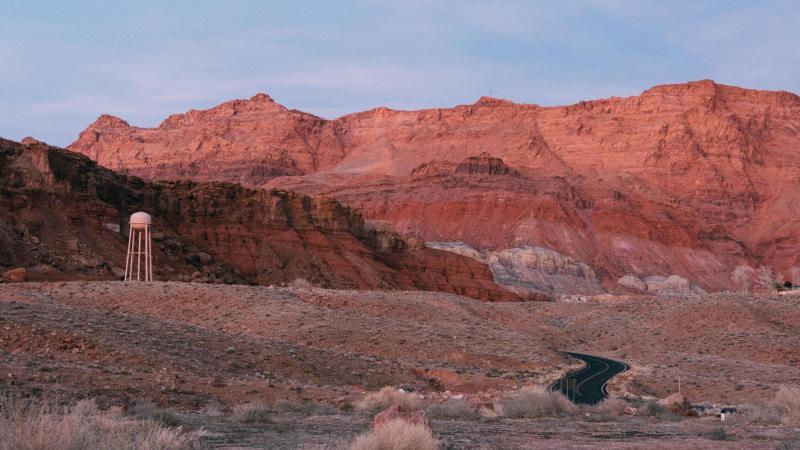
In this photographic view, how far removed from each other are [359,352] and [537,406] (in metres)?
18.5

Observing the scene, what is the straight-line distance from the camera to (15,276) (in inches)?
2116

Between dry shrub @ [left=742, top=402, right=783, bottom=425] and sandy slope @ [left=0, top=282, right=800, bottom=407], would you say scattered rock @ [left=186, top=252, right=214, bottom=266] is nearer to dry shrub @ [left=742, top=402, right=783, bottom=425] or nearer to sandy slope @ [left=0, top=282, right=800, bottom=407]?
sandy slope @ [left=0, top=282, right=800, bottom=407]

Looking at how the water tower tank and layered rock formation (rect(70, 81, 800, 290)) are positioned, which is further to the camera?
layered rock formation (rect(70, 81, 800, 290))

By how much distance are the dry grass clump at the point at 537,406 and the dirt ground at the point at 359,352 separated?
1366 millimetres

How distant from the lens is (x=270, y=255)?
84.8m

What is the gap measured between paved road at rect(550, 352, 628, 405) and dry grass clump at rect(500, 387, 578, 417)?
684 centimetres

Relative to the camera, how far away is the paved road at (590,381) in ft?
107

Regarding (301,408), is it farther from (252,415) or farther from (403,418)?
(403,418)

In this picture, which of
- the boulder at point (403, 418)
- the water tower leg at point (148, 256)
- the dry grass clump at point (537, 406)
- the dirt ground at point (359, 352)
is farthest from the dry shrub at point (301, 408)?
the water tower leg at point (148, 256)

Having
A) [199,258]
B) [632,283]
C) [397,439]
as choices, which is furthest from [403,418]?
[632,283]

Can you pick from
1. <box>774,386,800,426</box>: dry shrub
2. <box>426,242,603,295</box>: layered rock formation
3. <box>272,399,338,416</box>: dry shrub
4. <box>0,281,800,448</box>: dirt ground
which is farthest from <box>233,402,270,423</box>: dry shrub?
<box>426,242,603,295</box>: layered rock formation

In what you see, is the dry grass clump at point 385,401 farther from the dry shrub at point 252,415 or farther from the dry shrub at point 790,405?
the dry shrub at point 790,405

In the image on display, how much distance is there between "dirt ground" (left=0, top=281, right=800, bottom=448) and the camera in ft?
62.7

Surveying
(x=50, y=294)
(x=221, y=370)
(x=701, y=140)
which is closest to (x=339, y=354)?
(x=221, y=370)
